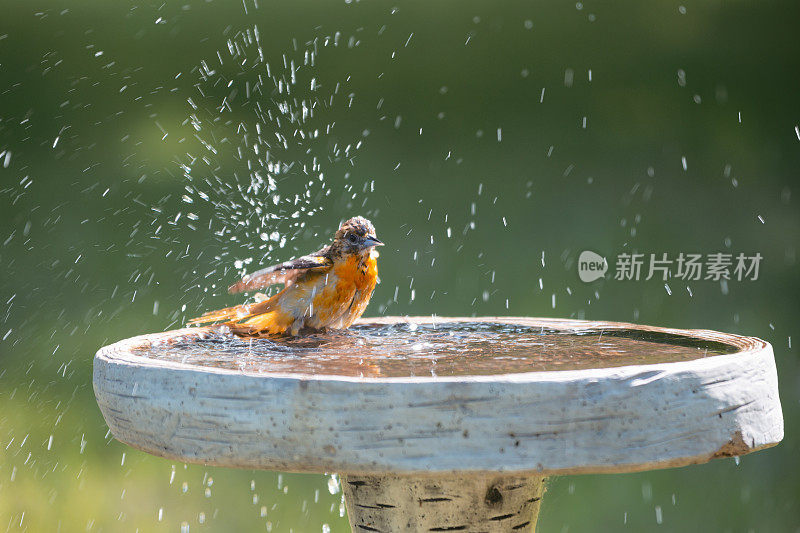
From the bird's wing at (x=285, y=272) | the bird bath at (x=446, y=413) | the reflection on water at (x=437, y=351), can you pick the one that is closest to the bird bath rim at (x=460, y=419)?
the bird bath at (x=446, y=413)

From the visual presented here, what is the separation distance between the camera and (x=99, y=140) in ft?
12.9

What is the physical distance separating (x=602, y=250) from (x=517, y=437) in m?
2.82

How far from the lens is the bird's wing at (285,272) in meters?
2.21

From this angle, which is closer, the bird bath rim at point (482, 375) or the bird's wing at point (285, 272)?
the bird bath rim at point (482, 375)

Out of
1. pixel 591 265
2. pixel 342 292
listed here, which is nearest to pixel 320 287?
pixel 342 292

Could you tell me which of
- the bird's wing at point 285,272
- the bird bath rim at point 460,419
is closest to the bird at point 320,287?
the bird's wing at point 285,272

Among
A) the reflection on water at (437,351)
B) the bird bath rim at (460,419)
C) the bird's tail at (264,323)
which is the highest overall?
the bird's tail at (264,323)

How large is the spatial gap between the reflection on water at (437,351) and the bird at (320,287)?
2.2 inches

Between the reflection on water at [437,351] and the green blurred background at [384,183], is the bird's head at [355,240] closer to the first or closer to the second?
the reflection on water at [437,351]

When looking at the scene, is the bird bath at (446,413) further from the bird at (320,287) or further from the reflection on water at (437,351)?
the bird at (320,287)

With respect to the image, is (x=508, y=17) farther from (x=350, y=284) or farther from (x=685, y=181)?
(x=350, y=284)

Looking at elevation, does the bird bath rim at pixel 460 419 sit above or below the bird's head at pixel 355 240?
below

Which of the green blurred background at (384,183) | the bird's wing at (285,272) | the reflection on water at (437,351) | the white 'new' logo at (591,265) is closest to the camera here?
the reflection on water at (437,351)

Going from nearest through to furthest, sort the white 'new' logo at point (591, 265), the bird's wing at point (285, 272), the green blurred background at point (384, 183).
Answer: the bird's wing at point (285, 272), the green blurred background at point (384, 183), the white 'new' logo at point (591, 265)
